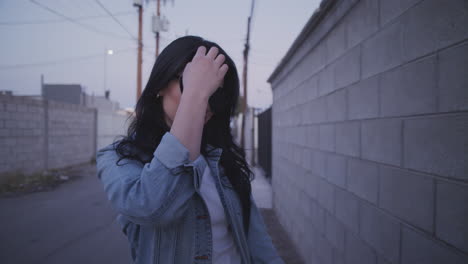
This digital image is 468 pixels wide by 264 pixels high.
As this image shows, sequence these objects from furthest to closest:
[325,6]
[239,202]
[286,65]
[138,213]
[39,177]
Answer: [39,177] < [286,65] < [325,6] < [239,202] < [138,213]

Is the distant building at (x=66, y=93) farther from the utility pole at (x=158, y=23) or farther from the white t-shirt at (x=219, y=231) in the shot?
the white t-shirt at (x=219, y=231)

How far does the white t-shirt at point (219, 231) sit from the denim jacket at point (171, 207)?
0.03m

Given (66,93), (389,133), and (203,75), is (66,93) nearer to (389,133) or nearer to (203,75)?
(203,75)

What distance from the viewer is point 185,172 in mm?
923

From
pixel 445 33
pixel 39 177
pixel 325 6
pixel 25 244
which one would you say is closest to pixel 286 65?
pixel 325 6

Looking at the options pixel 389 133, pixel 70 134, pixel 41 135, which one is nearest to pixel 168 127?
pixel 389 133

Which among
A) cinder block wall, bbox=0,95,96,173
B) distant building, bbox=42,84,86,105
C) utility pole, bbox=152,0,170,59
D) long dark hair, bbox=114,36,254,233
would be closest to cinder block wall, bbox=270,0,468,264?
long dark hair, bbox=114,36,254,233

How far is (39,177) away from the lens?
27.9 feet

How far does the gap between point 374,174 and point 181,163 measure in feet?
3.98

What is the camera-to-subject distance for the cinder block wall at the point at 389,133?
3.33 feet

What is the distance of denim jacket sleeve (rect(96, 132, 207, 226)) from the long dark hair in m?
0.18

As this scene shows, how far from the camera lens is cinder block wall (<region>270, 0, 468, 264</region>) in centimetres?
102

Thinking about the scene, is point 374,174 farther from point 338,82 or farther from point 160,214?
point 160,214

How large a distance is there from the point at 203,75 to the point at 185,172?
33 cm
